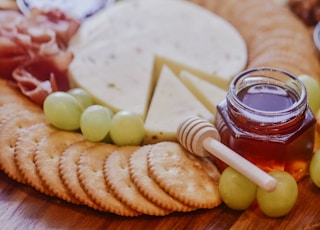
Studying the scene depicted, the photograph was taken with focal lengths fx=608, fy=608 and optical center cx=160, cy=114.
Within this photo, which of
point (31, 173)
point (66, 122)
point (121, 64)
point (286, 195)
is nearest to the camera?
point (286, 195)

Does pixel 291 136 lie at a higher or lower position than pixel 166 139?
higher

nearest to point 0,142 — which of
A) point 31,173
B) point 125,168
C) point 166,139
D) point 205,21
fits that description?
point 31,173

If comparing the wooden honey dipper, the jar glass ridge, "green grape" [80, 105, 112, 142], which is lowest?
"green grape" [80, 105, 112, 142]

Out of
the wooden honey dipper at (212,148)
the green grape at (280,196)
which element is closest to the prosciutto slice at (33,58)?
the wooden honey dipper at (212,148)

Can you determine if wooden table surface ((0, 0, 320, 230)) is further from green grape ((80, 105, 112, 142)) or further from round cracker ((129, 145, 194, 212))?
green grape ((80, 105, 112, 142))

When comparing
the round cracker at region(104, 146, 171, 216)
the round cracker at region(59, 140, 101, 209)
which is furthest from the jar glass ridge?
the round cracker at region(59, 140, 101, 209)

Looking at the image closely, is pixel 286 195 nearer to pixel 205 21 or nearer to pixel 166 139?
pixel 166 139

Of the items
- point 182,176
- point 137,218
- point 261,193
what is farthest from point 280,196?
point 137,218

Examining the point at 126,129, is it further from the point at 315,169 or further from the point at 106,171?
the point at 315,169
